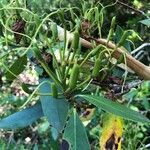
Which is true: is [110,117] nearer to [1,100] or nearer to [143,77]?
[143,77]

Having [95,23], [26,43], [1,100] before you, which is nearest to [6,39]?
[26,43]

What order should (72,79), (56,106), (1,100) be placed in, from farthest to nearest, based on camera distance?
(1,100) < (56,106) < (72,79)

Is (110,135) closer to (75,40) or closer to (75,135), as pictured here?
(75,135)

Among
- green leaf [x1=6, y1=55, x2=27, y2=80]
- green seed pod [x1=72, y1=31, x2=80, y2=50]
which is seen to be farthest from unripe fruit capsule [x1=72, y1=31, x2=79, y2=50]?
green leaf [x1=6, y1=55, x2=27, y2=80]

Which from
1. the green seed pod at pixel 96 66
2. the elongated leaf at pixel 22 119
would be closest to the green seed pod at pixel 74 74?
the green seed pod at pixel 96 66

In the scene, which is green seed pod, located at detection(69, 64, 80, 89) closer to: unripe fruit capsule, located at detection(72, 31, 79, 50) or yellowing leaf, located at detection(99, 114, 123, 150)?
unripe fruit capsule, located at detection(72, 31, 79, 50)

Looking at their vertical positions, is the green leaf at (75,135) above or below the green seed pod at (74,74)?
below

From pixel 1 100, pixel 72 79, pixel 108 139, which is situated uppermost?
pixel 72 79

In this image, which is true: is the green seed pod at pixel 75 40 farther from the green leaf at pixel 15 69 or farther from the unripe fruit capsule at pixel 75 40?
the green leaf at pixel 15 69

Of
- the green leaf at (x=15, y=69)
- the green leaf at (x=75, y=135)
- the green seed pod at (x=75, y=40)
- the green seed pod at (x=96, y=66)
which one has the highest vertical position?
the green seed pod at (x=75, y=40)
